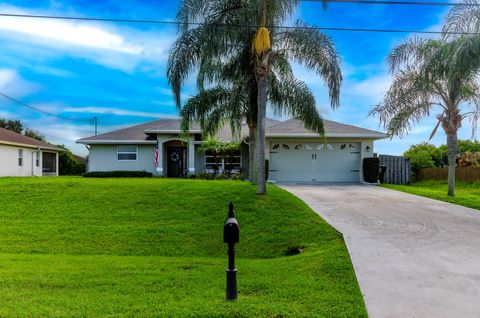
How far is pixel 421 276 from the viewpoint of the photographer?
536 cm

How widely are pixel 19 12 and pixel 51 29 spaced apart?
5.84 feet

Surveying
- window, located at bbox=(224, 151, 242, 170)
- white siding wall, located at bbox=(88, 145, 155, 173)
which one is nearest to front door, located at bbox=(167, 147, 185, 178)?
white siding wall, located at bbox=(88, 145, 155, 173)

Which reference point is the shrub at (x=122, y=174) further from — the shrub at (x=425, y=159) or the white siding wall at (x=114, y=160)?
→ the shrub at (x=425, y=159)

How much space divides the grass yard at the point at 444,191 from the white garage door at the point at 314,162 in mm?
2300

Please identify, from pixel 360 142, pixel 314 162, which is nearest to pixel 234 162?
pixel 314 162

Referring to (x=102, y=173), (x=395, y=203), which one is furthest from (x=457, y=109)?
(x=102, y=173)

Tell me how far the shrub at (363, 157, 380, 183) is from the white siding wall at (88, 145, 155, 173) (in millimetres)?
12802

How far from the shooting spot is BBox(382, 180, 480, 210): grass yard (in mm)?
13828

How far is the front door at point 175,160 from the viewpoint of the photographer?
2348 cm

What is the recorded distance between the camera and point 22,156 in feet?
82.8

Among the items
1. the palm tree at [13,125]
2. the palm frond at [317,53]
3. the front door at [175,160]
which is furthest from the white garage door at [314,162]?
the palm tree at [13,125]

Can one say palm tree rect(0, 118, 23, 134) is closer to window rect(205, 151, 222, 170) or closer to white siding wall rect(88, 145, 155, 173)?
white siding wall rect(88, 145, 155, 173)

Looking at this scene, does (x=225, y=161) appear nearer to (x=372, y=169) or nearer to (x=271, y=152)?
(x=271, y=152)

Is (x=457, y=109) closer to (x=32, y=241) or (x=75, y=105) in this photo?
(x=32, y=241)
